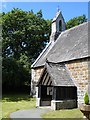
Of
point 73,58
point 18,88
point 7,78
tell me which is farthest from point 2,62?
point 73,58

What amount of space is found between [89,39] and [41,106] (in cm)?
752

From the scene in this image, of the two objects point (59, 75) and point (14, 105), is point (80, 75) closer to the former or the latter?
point (59, 75)

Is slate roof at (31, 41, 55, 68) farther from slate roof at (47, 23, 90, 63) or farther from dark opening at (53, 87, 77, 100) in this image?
dark opening at (53, 87, 77, 100)

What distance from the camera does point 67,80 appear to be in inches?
742

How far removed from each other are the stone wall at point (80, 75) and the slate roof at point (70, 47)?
52 cm

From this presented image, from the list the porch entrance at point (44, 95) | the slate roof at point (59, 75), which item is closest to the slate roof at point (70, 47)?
the slate roof at point (59, 75)

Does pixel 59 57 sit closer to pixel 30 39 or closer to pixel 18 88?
pixel 18 88

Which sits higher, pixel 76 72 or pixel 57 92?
pixel 76 72

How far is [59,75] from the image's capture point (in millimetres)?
18594

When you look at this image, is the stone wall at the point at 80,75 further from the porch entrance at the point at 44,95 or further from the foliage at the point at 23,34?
the foliage at the point at 23,34

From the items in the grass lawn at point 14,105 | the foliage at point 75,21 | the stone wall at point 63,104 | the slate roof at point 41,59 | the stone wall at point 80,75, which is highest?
the foliage at point 75,21

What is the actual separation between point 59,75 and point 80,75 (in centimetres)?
184

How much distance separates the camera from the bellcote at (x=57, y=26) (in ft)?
94.4

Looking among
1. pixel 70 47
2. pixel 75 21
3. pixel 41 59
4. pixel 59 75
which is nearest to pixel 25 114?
pixel 59 75
